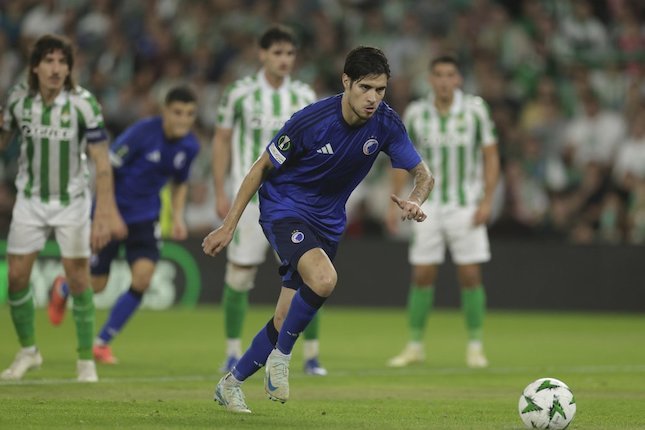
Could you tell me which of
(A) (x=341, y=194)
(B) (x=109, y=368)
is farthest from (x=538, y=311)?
(A) (x=341, y=194)

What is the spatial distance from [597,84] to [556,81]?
0.66 m

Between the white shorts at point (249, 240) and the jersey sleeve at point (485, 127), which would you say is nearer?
the white shorts at point (249, 240)

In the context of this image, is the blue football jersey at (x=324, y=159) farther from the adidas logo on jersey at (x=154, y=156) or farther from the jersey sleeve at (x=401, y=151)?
the adidas logo on jersey at (x=154, y=156)

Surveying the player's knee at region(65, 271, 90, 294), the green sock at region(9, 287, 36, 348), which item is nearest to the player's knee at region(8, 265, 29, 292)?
the green sock at region(9, 287, 36, 348)

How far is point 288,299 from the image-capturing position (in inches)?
321

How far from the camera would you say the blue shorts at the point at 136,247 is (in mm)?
11992

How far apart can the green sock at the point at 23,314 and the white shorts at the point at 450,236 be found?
12.4ft

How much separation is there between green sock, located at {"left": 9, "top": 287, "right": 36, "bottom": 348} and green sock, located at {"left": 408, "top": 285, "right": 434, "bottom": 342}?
146 inches

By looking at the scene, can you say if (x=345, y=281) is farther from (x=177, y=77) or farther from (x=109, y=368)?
(x=109, y=368)

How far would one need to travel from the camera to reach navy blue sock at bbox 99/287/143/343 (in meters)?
11.6

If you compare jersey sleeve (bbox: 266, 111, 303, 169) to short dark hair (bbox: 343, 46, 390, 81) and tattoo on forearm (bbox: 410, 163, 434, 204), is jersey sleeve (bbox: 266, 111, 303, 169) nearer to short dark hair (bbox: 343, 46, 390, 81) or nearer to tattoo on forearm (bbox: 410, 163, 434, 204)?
short dark hair (bbox: 343, 46, 390, 81)

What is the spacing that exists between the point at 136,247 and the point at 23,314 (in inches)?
91.8

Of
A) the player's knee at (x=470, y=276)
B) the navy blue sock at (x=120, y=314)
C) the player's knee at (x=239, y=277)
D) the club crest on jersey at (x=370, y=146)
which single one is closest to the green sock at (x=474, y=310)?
the player's knee at (x=470, y=276)

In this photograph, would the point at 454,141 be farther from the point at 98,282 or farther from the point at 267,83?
the point at 98,282
